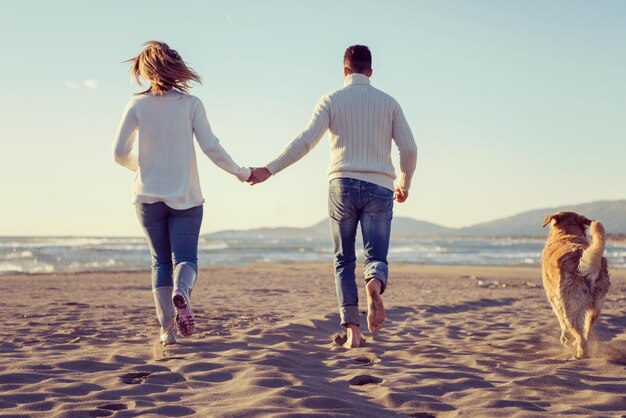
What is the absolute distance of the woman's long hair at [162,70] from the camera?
13.7ft

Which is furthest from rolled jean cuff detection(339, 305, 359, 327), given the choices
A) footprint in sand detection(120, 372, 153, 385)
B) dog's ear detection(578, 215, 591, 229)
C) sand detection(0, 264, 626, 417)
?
dog's ear detection(578, 215, 591, 229)

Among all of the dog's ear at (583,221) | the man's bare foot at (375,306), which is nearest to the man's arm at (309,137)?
the man's bare foot at (375,306)

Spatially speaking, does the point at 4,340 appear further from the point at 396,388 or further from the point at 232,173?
the point at 396,388

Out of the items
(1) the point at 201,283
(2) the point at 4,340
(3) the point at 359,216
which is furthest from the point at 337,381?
(1) the point at 201,283

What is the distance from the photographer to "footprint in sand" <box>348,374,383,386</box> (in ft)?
11.4

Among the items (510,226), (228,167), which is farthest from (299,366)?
(510,226)

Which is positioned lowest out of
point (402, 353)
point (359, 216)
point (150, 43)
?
point (402, 353)

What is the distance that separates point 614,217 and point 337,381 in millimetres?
155681

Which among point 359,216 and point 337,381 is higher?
point 359,216

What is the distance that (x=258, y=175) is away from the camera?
4715 millimetres

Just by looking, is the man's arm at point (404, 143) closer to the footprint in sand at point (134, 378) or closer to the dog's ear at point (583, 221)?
the dog's ear at point (583, 221)

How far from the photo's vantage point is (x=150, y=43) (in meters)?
4.28

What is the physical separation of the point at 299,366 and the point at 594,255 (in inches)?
85.1

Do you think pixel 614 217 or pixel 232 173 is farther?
pixel 614 217
